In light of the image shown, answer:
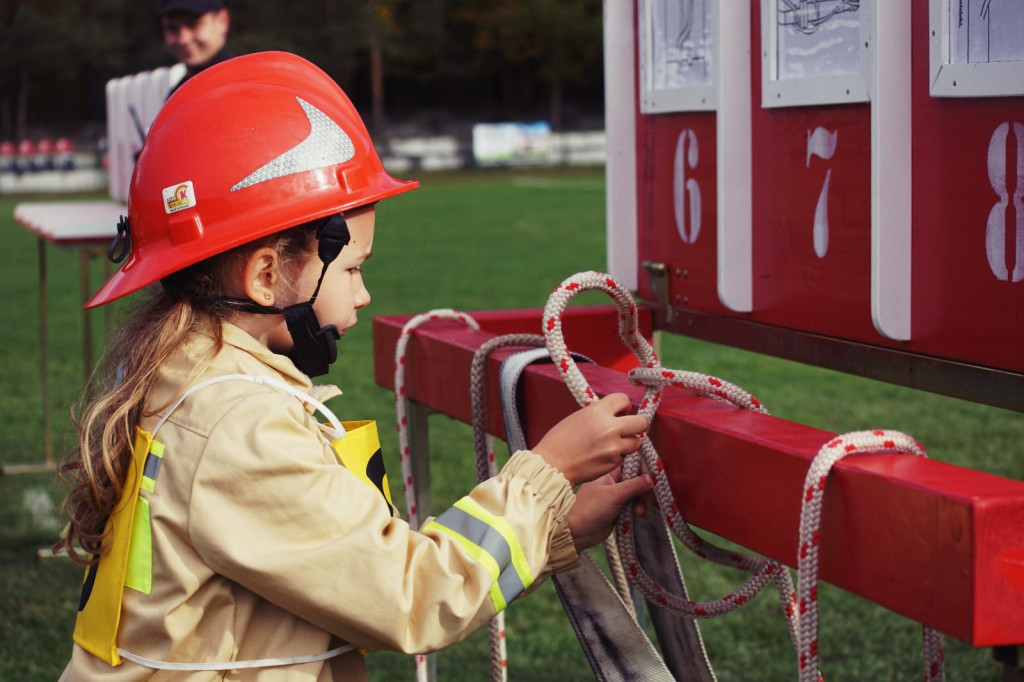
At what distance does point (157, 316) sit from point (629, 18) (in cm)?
122

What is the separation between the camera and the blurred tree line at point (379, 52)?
53.0m

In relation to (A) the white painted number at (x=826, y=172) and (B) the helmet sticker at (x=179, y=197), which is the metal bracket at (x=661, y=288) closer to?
(A) the white painted number at (x=826, y=172)

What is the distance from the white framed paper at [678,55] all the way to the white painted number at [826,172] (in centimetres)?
28

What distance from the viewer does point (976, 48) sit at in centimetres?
173

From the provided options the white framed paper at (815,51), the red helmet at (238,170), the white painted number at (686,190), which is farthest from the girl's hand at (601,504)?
the white painted number at (686,190)

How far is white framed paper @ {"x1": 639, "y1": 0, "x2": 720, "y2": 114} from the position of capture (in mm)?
2402

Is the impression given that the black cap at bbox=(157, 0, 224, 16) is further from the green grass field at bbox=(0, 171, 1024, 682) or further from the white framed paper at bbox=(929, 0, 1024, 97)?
the white framed paper at bbox=(929, 0, 1024, 97)

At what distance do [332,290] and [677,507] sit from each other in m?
0.61

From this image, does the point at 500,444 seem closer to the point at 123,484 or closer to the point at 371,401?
the point at 371,401

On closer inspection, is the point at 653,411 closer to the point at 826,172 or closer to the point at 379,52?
the point at 826,172

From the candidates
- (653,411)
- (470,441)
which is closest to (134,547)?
(653,411)

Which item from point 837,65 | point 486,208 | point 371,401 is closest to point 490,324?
point 837,65

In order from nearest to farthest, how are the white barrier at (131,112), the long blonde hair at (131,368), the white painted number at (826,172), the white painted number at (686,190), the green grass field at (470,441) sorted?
the long blonde hair at (131,368) → the white painted number at (826,172) → the white painted number at (686,190) → the green grass field at (470,441) → the white barrier at (131,112)

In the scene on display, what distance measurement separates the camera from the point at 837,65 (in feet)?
6.71
